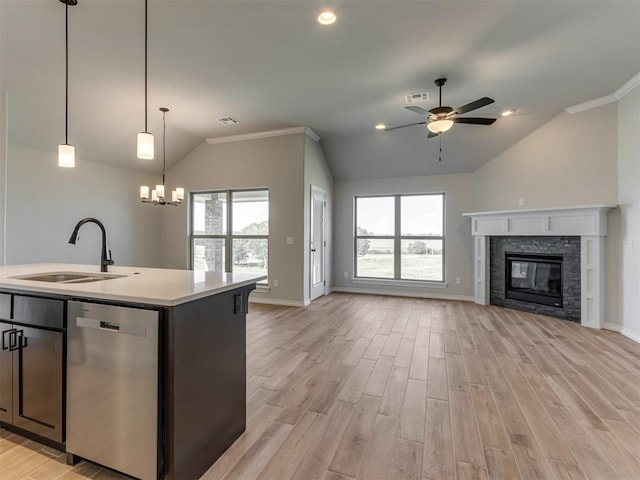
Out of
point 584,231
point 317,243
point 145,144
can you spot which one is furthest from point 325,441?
point 584,231

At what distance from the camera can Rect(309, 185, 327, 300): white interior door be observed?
578cm

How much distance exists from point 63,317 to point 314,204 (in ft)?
15.3

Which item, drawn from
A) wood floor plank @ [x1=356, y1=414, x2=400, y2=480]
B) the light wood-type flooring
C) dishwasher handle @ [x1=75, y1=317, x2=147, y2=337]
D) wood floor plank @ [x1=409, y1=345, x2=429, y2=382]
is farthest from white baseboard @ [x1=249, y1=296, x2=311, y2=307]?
dishwasher handle @ [x1=75, y1=317, x2=147, y2=337]

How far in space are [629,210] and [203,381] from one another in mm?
5281

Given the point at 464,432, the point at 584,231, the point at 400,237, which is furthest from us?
the point at 400,237

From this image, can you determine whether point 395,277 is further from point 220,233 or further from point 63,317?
point 63,317

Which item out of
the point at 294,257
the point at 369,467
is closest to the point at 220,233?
the point at 294,257

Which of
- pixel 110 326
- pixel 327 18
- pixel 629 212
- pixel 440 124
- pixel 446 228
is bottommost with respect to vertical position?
pixel 110 326

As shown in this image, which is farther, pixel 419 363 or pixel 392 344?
pixel 392 344

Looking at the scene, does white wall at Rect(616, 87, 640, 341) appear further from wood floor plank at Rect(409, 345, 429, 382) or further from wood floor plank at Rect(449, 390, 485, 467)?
wood floor plank at Rect(449, 390, 485, 467)

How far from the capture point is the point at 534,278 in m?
5.00

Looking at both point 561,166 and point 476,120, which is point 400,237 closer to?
point 561,166

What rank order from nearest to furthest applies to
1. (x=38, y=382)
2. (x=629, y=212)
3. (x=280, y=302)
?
(x=38, y=382) < (x=629, y=212) < (x=280, y=302)

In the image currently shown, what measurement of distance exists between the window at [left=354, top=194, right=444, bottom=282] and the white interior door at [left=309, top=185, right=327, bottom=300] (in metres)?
0.95
